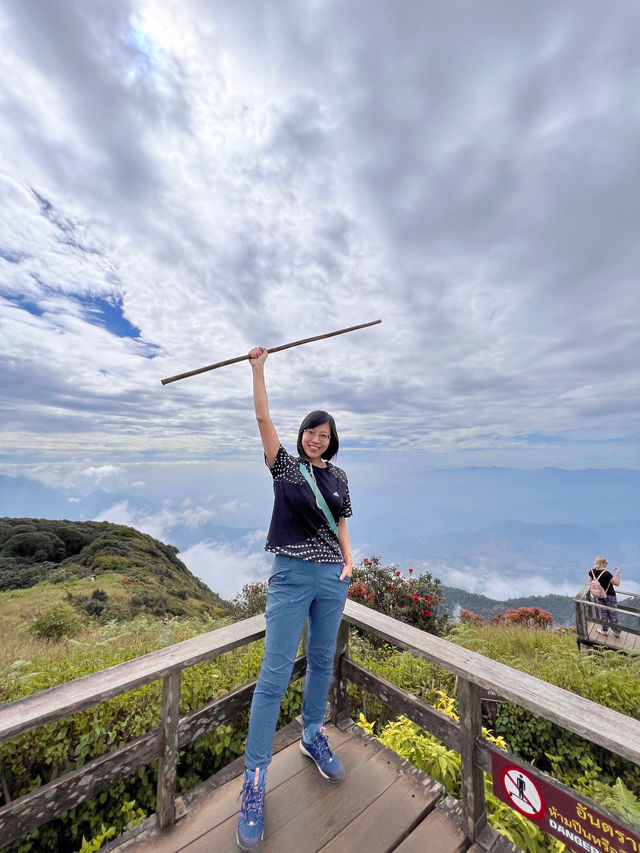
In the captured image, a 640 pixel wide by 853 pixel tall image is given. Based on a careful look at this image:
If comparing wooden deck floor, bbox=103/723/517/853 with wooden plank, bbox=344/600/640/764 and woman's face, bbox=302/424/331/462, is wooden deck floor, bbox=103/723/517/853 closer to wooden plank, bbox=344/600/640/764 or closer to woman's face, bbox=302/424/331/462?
wooden plank, bbox=344/600/640/764

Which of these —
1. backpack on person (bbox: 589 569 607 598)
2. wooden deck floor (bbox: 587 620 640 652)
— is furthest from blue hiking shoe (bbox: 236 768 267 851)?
wooden deck floor (bbox: 587 620 640 652)

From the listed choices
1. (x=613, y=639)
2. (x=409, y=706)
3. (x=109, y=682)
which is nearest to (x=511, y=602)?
(x=613, y=639)

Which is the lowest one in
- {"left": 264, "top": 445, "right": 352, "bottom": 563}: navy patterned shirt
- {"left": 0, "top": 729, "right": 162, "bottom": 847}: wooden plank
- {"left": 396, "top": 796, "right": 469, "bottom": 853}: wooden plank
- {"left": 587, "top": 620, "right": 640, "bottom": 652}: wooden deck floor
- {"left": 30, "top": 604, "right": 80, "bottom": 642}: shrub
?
{"left": 587, "top": 620, "right": 640, "bottom": 652}: wooden deck floor

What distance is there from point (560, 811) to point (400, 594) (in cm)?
926

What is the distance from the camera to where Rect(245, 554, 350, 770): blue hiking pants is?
7.39ft

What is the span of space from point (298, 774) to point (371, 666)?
3.23 meters

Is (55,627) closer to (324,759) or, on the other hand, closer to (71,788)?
(71,788)

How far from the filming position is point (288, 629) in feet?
7.50

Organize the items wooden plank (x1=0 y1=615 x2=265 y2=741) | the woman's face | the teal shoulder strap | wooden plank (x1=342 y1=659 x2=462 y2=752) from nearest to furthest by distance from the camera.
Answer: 1. wooden plank (x1=0 y1=615 x2=265 y2=741)
2. wooden plank (x1=342 y1=659 x2=462 y2=752)
3. the teal shoulder strap
4. the woman's face

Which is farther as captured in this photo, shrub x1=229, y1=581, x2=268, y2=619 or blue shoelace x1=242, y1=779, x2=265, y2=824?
shrub x1=229, y1=581, x2=268, y2=619

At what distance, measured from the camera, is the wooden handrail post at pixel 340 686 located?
3.10 meters

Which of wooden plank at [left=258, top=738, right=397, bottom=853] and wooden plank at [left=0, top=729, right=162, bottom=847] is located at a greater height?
wooden plank at [left=0, top=729, right=162, bottom=847]

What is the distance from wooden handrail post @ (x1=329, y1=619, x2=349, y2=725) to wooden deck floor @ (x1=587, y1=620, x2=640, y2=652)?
9.31 metres

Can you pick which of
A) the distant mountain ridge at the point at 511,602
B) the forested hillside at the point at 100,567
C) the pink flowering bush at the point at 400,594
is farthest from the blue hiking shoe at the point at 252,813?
the distant mountain ridge at the point at 511,602
